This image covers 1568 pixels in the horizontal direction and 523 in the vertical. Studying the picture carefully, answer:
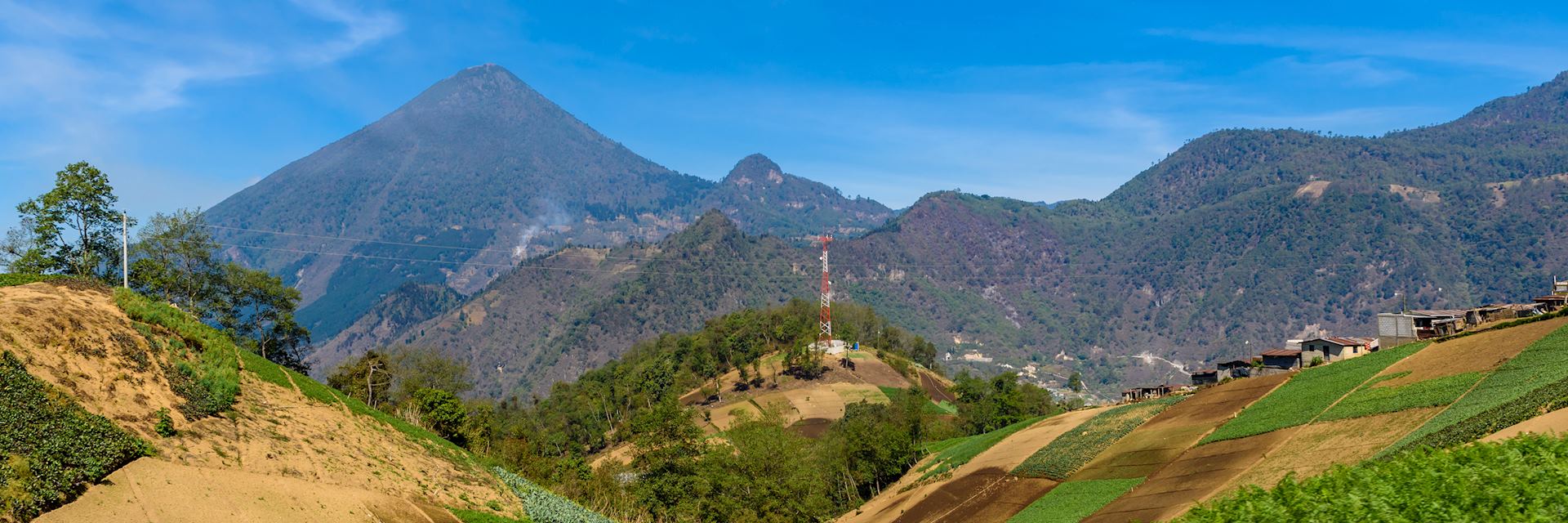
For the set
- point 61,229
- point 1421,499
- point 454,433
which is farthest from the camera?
point 454,433

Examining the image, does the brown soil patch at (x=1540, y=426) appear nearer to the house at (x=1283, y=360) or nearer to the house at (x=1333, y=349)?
the house at (x=1333, y=349)

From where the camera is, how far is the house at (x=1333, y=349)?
7025cm

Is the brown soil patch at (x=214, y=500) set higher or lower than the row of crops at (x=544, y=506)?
higher

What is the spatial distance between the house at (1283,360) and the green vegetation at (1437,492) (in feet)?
179

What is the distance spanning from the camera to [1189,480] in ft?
134

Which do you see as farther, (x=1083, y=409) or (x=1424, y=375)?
(x=1083, y=409)

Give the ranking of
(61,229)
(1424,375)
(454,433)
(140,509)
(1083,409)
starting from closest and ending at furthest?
(140,509), (1424,375), (61,229), (454,433), (1083,409)

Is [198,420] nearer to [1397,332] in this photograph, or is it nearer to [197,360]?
[197,360]

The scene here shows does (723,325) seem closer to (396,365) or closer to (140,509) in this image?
(396,365)

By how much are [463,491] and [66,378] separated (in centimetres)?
1413

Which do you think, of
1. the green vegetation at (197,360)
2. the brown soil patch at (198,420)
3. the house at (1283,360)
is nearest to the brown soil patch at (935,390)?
the house at (1283,360)

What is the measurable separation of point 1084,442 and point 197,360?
48.3 m

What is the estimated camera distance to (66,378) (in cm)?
2730

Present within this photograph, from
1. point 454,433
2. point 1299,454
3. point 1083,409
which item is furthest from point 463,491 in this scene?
point 1083,409
